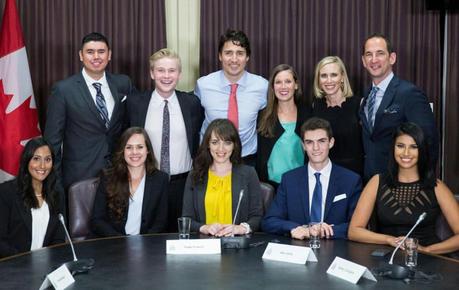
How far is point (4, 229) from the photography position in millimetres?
3338

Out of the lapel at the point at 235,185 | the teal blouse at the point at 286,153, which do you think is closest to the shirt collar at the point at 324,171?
the lapel at the point at 235,185

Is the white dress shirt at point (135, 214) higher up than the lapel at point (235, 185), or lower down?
lower down

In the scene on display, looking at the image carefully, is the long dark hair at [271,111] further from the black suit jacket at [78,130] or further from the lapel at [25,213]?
the lapel at [25,213]

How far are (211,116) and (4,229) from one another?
4.80ft

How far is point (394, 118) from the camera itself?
382cm

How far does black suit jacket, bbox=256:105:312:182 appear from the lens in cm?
399

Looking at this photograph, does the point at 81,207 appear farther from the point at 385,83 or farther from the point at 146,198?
the point at 385,83

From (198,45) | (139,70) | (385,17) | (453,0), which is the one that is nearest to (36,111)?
(139,70)

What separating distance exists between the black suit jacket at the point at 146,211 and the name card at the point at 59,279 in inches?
47.1

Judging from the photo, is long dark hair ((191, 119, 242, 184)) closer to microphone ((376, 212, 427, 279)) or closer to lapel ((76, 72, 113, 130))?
lapel ((76, 72, 113, 130))

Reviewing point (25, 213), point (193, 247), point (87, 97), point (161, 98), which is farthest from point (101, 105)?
point (193, 247)

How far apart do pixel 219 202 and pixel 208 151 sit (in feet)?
0.96

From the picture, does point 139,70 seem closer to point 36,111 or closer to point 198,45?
point 198,45

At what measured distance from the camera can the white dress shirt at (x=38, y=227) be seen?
3405 mm
